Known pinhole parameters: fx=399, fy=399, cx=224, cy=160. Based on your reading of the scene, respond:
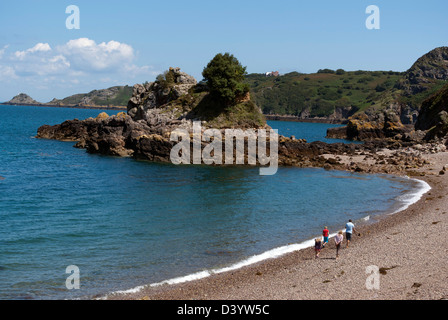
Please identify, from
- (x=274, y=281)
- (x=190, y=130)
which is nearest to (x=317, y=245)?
(x=274, y=281)

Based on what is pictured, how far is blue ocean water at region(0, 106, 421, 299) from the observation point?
21547 millimetres

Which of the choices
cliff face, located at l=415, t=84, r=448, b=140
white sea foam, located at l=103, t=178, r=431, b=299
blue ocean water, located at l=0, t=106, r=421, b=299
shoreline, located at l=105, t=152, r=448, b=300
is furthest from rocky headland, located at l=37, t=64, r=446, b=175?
shoreline, located at l=105, t=152, r=448, b=300

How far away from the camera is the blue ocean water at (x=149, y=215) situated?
21547mm

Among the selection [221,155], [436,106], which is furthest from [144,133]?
[436,106]

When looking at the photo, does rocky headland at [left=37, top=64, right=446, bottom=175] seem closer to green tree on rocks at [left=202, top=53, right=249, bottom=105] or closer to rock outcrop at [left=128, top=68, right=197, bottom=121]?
rock outcrop at [left=128, top=68, right=197, bottom=121]

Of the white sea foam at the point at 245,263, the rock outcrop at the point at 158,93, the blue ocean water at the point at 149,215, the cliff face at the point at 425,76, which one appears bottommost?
the white sea foam at the point at 245,263

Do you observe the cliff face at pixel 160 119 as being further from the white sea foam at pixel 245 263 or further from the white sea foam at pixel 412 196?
the white sea foam at pixel 245 263

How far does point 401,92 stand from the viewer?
19050 centimetres

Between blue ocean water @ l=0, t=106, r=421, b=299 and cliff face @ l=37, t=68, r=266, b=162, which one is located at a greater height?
cliff face @ l=37, t=68, r=266, b=162

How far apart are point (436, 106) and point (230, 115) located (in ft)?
180

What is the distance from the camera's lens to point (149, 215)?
106 feet

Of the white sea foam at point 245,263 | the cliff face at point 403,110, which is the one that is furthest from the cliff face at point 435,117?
the white sea foam at point 245,263

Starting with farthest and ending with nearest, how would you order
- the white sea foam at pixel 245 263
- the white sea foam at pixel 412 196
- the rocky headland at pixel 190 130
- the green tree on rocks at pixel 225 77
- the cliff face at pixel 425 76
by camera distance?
1. the cliff face at pixel 425 76
2. the green tree on rocks at pixel 225 77
3. the rocky headland at pixel 190 130
4. the white sea foam at pixel 412 196
5. the white sea foam at pixel 245 263

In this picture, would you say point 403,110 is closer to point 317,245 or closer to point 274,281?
point 317,245
